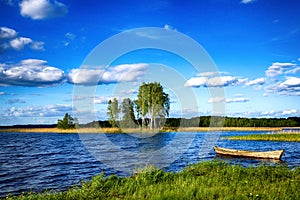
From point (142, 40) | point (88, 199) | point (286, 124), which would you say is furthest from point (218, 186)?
point (286, 124)

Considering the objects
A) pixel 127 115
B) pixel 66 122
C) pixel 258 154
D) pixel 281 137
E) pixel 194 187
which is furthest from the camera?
pixel 66 122

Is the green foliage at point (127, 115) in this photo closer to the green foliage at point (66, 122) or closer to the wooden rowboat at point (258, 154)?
the wooden rowboat at point (258, 154)

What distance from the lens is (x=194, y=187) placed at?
483 inches

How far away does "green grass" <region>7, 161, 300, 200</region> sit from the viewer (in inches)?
442

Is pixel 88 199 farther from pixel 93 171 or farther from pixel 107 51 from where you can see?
pixel 93 171

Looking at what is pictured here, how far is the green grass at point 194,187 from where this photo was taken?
1123 centimetres

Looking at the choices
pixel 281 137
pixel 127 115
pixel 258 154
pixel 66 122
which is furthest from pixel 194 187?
pixel 66 122

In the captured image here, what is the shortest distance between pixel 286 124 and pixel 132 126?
131m

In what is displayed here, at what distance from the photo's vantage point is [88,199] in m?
11.8

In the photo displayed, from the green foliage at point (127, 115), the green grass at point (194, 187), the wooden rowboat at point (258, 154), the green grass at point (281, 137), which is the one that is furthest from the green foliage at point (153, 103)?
the green grass at point (194, 187)

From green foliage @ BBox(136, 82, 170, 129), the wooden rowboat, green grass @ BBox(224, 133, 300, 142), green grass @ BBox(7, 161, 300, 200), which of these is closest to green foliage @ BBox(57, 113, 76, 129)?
green foliage @ BBox(136, 82, 170, 129)

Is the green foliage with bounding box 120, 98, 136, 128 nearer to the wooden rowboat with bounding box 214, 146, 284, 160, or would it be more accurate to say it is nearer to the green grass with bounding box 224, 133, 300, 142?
the green grass with bounding box 224, 133, 300, 142

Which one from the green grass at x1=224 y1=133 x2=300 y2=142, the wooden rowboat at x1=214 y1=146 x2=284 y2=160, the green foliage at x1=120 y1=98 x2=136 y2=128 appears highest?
the green foliage at x1=120 y1=98 x2=136 y2=128

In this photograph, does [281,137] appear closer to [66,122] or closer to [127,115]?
[127,115]
